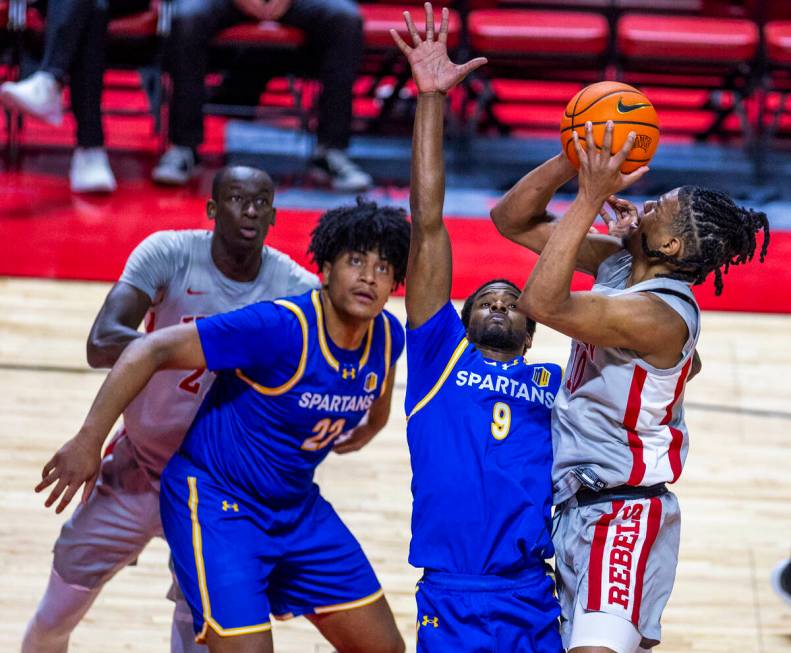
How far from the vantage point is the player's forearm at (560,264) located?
2922mm

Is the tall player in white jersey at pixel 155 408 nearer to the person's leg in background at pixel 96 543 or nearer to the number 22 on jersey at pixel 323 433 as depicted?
the person's leg in background at pixel 96 543

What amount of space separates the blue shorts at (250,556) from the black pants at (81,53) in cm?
489

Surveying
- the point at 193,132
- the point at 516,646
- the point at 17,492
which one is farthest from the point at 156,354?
A: the point at 193,132

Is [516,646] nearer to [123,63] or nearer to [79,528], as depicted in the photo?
[79,528]

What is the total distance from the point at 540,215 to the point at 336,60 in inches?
196

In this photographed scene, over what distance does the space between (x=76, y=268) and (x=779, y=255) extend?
13.2 feet

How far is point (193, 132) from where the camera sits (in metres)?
8.41

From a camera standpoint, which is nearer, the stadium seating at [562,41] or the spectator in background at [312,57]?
the spectator in background at [312,57]

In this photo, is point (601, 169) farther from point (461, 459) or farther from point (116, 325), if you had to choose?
point (116, 325)

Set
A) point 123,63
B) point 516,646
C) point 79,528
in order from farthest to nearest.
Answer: point 123,63, point 79,528, point 516,646

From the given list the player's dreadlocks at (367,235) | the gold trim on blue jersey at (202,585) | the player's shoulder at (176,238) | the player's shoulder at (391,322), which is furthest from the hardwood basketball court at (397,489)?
the player's dreadlocks at (367,235)

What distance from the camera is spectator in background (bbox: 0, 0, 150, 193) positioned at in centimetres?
779

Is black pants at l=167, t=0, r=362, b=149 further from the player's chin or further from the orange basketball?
the orange basketball

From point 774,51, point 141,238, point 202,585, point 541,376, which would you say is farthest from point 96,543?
point 774,51
